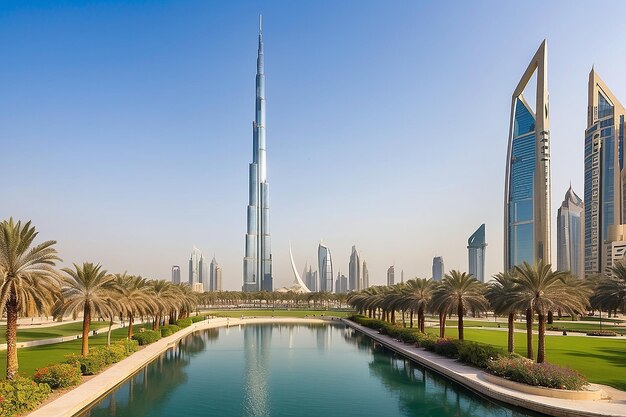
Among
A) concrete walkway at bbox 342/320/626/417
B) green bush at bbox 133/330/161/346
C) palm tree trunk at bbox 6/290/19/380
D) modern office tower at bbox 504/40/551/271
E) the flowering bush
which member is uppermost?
modern office tower at bbox 504/40/551/271

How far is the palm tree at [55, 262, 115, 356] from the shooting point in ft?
96.9

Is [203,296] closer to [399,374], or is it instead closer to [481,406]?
[399,374]

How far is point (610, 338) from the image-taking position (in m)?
46.7

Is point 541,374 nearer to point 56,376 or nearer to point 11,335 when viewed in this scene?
point 56,376

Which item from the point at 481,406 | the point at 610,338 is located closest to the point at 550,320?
the point at 610,338

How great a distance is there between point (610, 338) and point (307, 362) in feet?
106

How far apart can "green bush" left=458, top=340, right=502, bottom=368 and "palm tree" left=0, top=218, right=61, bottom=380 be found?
24.7m

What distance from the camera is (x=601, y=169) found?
157 meters

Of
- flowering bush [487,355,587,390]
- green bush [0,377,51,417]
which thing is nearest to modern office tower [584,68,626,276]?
flowering bush [487,355,587,390]

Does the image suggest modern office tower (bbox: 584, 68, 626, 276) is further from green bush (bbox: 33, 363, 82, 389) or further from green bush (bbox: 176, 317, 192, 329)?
green bush (bbox: 33, 363, 82, 389)

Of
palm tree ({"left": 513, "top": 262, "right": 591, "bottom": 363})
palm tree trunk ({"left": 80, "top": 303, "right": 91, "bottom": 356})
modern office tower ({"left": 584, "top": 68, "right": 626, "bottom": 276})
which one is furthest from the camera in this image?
modern office tower ({"left": 584, "top": 68, "right": 626, "bottom": 276})

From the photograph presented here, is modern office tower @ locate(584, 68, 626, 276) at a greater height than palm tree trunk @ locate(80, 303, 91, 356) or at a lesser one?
greater

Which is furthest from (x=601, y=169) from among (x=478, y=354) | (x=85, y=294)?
(x=85, y=294)

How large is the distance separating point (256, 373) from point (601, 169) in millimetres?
163847
